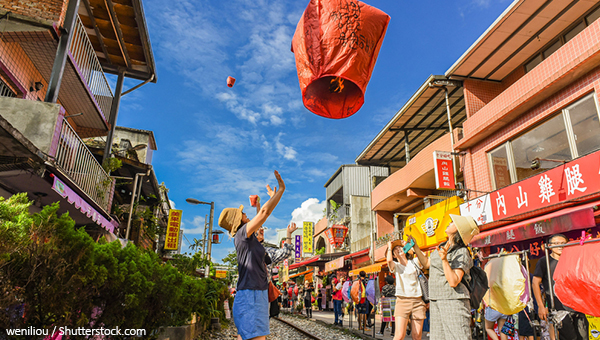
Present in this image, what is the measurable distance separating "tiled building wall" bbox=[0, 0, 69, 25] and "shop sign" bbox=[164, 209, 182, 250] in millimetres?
12421

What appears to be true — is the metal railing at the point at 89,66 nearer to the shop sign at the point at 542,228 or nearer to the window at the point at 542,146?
the shop sign at the point at 542,228

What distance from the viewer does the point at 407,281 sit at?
5133mm

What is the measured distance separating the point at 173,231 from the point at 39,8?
12842 mm

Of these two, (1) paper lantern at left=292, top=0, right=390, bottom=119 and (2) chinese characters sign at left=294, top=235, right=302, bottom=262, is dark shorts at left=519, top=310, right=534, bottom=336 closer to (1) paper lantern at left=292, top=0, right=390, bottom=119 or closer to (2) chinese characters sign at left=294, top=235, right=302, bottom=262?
(1) paper lantern at left=292, top=0, right=390, bottom=119

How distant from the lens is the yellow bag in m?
3.80

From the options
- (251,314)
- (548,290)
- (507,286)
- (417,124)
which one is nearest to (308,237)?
(417,124)

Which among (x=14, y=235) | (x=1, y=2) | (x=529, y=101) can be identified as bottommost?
(x=14, y=235)

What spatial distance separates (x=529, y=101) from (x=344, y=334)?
8708mm

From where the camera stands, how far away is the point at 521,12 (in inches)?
394

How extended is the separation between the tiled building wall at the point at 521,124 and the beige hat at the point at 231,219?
9499 millimetres

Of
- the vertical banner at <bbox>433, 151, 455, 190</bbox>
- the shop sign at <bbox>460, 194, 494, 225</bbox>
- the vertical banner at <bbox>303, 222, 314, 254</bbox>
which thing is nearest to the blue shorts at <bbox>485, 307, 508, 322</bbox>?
the shop sign at <bbox>460, 194, 494, 225</bbox>

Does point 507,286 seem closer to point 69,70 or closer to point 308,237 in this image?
point 69,70

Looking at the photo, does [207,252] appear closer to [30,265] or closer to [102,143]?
[102,143]

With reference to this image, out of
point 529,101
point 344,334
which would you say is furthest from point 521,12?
point 344,334
